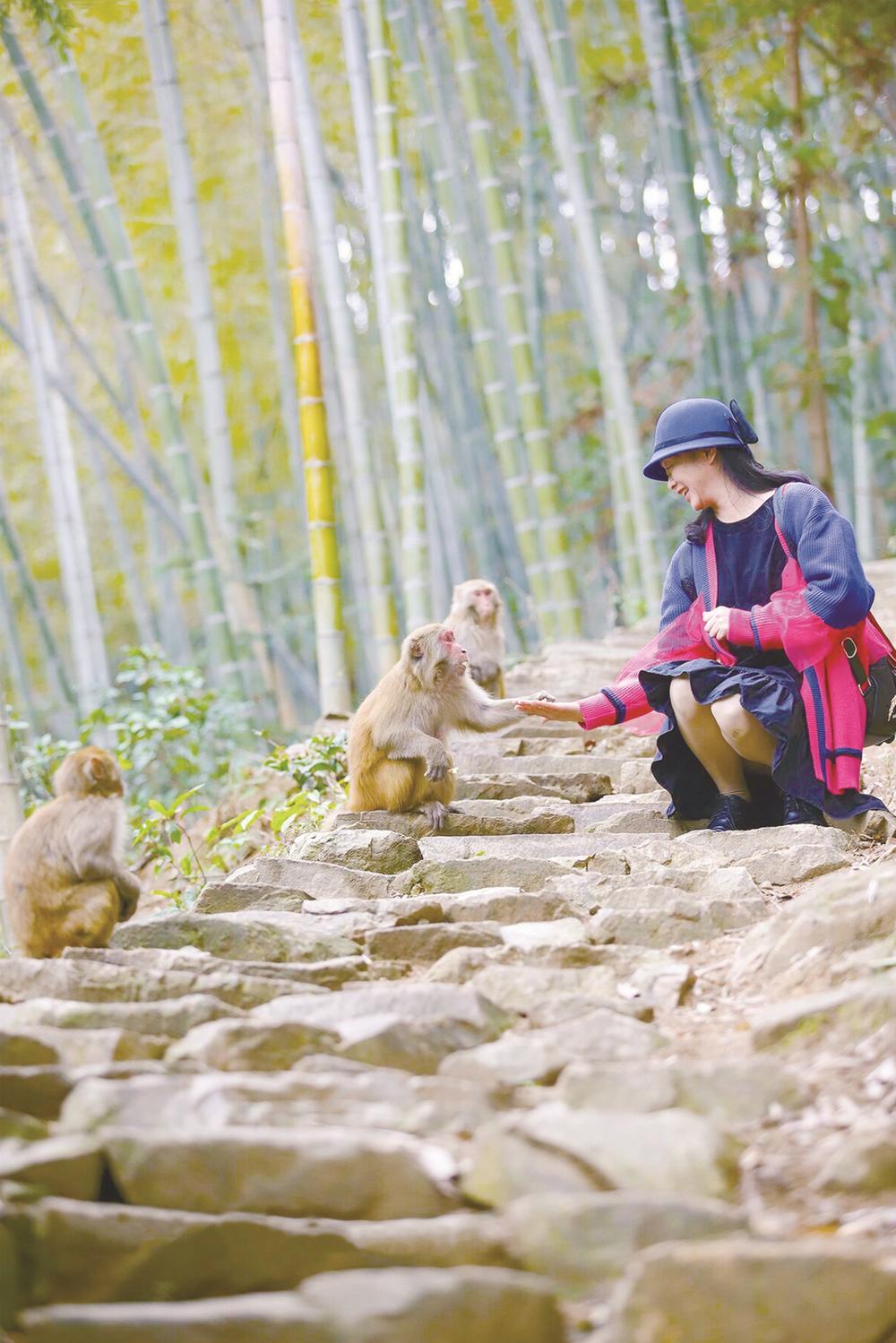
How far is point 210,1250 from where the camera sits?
1751 mm

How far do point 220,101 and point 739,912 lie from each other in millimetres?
12754

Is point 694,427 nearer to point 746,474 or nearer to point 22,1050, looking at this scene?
point 746,474

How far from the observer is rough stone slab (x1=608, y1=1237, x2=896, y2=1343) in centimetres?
153

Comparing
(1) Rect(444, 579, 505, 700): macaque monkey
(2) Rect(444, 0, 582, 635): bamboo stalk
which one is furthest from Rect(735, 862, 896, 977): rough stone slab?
(2) Rect(444, 0, 582, 635): bamboo stalk

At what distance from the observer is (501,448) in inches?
341

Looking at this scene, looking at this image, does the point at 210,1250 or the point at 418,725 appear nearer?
the point at 210,1250

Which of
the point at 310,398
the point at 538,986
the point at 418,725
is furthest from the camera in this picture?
the point at 310,398

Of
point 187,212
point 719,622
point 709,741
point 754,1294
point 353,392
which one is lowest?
point 754,1294

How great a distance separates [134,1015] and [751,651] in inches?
87.9

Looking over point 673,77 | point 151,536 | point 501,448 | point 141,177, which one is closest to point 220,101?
point 141,177

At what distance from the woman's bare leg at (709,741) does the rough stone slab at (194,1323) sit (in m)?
2.67

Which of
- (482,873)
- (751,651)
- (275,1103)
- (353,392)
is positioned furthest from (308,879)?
(353,392)

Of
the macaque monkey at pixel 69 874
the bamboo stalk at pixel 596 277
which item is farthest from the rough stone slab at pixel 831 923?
the bamboo stalk at pixel 596 277

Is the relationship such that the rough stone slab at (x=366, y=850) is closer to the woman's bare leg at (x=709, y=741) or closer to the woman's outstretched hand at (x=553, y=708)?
the woman's outstretched hand at (x=553, y=708)
